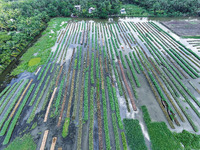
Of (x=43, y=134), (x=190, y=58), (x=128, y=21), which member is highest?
(x=128, y=21)

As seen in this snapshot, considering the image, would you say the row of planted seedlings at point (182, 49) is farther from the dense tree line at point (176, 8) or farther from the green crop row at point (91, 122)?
the green crop row at point (91, 122)

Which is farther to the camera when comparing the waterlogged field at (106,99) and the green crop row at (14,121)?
the waterlogged field at (106,99)

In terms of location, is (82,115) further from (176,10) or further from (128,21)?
(176,10)

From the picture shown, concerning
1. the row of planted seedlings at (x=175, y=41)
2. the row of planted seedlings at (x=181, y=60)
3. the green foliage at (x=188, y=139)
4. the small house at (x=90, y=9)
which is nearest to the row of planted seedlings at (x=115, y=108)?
the green foliage at (x=188, y=139)

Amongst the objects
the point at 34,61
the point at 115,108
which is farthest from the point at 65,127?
the point at 34,61

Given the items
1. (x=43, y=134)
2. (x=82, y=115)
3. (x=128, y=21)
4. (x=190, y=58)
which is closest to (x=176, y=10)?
(x=128, y=21)

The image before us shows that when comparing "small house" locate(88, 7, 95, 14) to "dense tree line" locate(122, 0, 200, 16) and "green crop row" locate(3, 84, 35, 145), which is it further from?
"green crop row" locate(3, 84, 35, 145)

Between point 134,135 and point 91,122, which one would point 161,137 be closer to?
point 134,135
